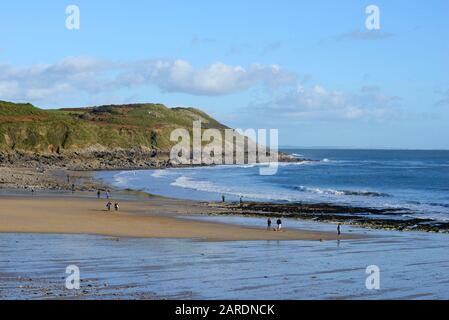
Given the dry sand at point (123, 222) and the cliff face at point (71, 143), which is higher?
the cliff face at point (71, 143)

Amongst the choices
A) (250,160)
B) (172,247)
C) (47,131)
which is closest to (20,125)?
(47,131)

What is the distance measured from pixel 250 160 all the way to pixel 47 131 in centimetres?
A: 6419

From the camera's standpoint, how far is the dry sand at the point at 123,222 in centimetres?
3359

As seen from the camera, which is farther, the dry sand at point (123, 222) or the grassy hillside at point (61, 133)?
the grassy hillside at point (61, 133)

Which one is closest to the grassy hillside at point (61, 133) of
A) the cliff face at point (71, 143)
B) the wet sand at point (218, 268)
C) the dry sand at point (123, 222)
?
the cliff face at point (71, 143)

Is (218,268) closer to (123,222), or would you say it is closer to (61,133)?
(123,222)

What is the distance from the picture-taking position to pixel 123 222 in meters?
39.1

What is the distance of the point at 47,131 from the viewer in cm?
12606

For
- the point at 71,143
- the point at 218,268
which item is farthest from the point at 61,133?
the point at 218,268

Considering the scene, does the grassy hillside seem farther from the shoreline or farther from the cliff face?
the shoreline

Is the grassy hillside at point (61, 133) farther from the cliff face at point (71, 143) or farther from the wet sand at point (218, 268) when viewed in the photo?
the wet sand at point (218, 268)

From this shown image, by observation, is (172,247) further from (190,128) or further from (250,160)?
(190,128)

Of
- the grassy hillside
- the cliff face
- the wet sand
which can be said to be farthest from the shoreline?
the grassy hillside
